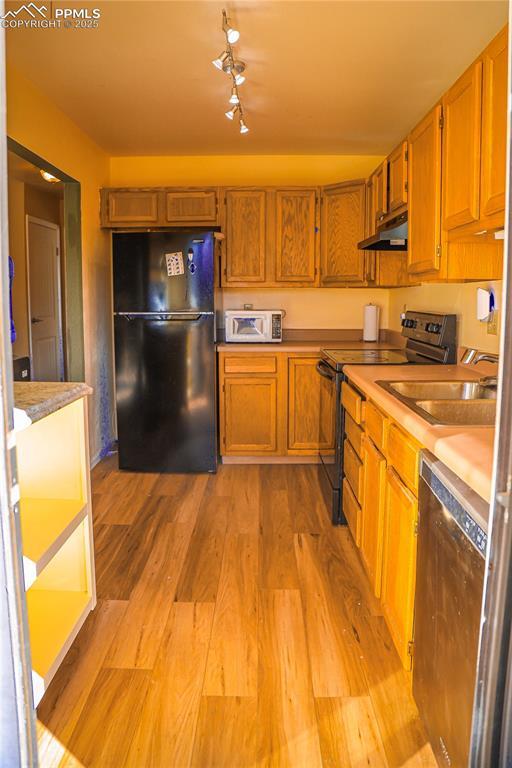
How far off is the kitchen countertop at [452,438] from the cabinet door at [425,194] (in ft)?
1.79

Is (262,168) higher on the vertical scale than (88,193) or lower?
higher

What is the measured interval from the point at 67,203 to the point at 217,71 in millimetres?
1457

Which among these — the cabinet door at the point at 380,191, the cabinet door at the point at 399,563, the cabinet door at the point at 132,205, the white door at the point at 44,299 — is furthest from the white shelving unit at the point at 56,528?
the white door at the point at 44,299

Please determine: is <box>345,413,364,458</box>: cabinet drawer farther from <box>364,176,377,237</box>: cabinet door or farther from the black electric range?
<box>364,176,377,237</box>: cabinet door

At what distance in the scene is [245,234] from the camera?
415 cm

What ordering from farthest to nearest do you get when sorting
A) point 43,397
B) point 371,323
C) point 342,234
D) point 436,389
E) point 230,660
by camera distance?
point 371,323 → point 342,234 → point 436,389 → point 230,660 → point 43,397

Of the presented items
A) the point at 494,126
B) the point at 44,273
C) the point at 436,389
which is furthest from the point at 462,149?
the point at 44,273

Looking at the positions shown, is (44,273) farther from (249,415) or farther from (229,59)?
(229,59)

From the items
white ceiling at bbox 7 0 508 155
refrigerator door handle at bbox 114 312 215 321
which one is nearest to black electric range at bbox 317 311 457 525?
refrigerator door handle at bbox 114 312 215 321

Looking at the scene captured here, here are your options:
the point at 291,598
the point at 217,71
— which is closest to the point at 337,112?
the point at 217,71

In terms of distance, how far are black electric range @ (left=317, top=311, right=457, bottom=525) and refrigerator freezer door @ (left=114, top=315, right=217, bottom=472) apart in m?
0.89

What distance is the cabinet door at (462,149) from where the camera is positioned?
1882 mm

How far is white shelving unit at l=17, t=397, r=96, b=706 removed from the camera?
1.65 m

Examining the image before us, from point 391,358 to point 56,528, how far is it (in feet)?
7.03
